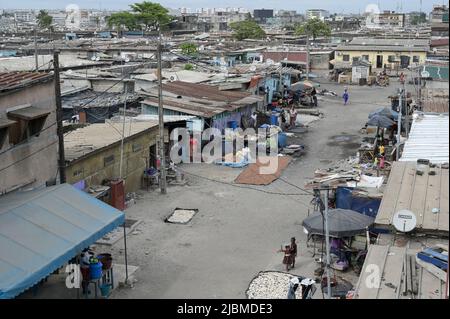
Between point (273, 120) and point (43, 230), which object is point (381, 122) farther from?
point (43, 230)

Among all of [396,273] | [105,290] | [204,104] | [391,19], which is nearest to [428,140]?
[396,273]

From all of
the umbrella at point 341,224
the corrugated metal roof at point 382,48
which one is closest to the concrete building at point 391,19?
the corrugated metal roof at point 382,48

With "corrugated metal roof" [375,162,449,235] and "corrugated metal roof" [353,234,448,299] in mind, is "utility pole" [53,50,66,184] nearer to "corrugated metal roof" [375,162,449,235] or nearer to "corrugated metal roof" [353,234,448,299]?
"corrugated metal roof" [375,162,449,235]

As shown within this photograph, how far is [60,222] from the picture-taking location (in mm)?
12008

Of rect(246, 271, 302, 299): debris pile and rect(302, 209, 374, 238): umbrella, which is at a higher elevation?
rect(302, 209, 374, 238): umbrella

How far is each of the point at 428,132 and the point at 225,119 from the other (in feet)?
42.3

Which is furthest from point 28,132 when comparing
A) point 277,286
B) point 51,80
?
point 277,286

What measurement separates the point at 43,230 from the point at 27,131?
3807 millimetres

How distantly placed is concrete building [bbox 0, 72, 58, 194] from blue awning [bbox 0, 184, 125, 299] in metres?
0.86

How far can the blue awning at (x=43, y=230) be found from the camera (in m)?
10.0

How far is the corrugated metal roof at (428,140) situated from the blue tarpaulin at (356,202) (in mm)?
1462

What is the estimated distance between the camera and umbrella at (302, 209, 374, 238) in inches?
532

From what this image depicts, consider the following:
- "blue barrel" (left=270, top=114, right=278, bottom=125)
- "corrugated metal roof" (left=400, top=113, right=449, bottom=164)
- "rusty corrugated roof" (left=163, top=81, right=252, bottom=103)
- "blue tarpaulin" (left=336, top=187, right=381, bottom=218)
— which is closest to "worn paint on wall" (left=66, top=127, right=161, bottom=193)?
"blue tarpaulin" (left=336, top=187, right=381, bottom=218)

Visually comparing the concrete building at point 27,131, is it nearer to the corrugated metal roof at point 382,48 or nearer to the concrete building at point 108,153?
the concrete building at point 108,153
